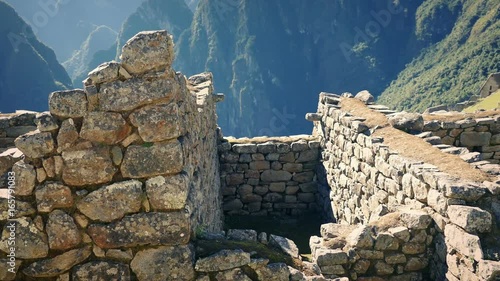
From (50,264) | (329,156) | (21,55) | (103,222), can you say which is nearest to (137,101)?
(103,222)

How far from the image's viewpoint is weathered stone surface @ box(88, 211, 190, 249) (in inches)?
150

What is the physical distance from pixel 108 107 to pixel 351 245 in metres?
3.77

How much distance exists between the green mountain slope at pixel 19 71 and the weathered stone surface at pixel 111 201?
9188cm

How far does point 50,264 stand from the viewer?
3818mm

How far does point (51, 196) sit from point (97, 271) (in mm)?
768

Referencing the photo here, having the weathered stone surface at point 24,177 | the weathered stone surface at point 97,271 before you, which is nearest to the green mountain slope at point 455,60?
the weathered stone surface at point 97,271

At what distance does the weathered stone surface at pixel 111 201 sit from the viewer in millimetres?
3770

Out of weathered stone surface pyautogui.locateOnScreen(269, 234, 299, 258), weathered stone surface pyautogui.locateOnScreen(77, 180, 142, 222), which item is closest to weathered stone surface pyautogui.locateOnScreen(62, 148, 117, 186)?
weathered stone surface pyautogui.locateOnScreen(77, 180, 142, 222)

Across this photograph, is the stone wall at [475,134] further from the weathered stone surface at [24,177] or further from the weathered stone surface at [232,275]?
the weathered stone surface at [24,177]

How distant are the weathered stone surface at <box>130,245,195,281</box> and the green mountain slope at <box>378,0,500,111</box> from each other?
1932 inches

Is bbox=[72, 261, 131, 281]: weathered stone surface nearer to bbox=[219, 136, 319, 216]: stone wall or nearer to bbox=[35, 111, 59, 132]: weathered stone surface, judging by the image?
bbox=[35, 111, 59, 132]: weathered stone surface

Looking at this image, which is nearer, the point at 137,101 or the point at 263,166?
the point at 137,101

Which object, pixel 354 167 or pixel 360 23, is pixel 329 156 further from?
pixel 360 23

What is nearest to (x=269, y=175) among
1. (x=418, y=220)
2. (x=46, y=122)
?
(x=418, y=220)
